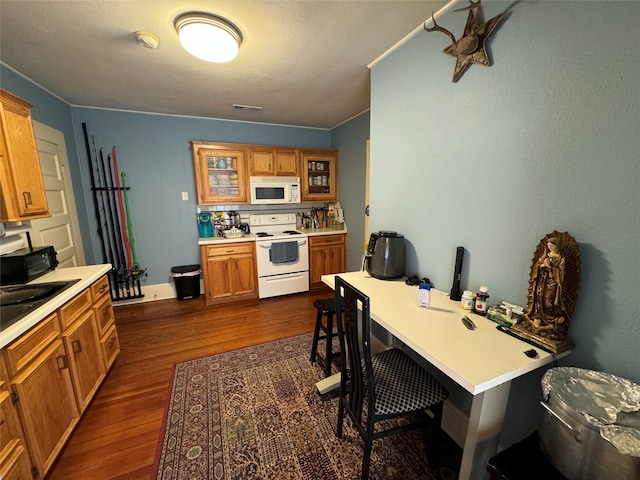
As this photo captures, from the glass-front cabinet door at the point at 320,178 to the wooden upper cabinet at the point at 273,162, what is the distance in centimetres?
19

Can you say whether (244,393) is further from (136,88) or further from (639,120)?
(136,88)

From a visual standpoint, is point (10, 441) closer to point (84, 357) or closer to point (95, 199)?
point (84, 357)

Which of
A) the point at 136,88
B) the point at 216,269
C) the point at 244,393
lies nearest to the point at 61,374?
the point at 244,393

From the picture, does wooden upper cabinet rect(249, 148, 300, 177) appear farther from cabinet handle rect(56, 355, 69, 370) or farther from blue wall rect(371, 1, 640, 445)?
cabinet handle rect(56, 355, 69, 370)

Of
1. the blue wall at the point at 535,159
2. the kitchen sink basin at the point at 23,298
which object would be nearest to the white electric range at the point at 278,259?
the kitchen sink basin at the point at 23,298

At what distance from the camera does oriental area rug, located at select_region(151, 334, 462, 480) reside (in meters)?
1.38

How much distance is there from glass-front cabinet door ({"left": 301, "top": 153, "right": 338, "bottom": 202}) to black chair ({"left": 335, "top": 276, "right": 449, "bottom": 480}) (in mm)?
2856

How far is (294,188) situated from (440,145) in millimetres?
2550

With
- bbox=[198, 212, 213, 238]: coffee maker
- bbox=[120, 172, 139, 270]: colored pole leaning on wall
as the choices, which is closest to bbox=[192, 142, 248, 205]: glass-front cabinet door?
bbox=[198, 212, 213, 238]: coffee maker

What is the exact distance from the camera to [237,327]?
9.42ft

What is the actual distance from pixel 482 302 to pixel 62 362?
236 centimetres

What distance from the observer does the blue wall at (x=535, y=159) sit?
0.92 metres

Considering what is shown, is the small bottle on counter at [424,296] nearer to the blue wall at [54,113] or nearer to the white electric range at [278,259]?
the white electric range at [278,259]

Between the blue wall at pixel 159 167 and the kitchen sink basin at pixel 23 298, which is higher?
the blue wall at pixel 159 167
